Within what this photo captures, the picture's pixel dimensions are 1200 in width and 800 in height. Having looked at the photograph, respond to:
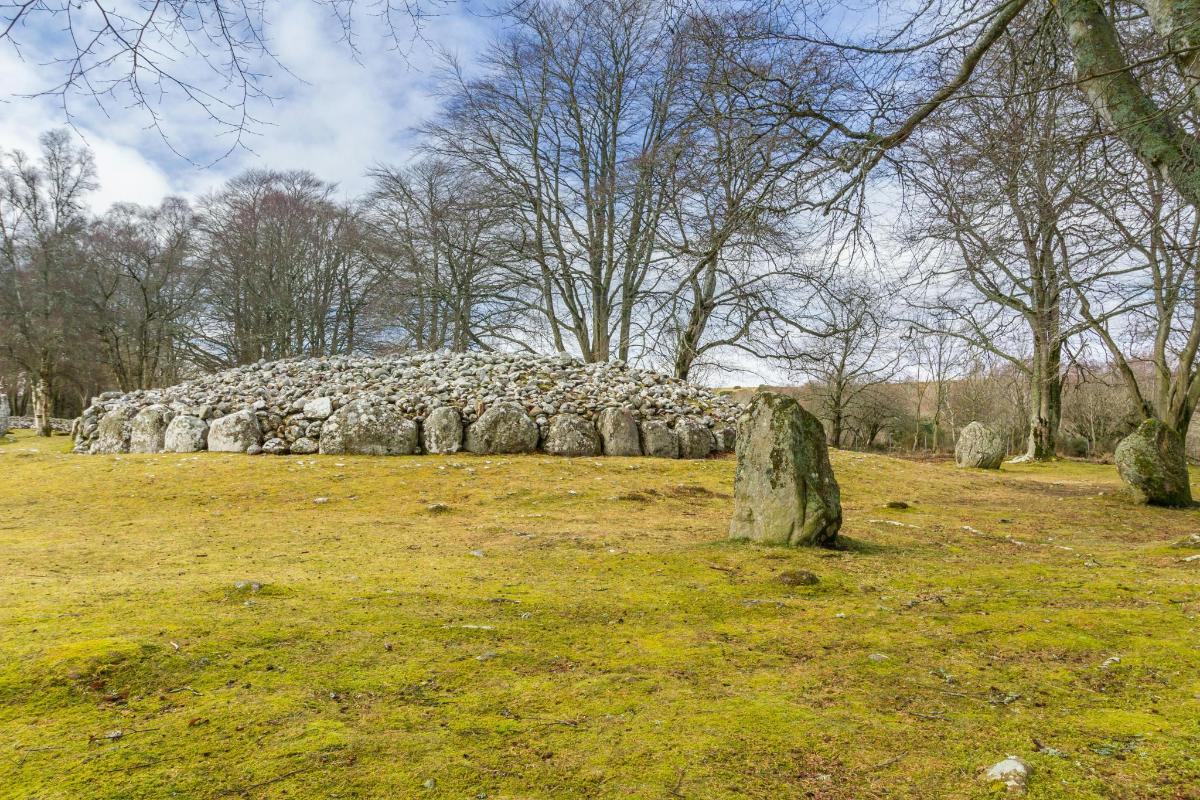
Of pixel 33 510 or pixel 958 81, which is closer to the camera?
pixel 958 81

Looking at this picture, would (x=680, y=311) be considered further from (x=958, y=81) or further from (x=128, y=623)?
(x=128, y=623)

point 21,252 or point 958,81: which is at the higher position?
point 21,252

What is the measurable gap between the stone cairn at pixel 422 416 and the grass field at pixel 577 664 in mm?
4953

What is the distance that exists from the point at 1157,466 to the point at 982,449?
23.4 feet

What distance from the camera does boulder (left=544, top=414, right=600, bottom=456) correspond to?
12.0m

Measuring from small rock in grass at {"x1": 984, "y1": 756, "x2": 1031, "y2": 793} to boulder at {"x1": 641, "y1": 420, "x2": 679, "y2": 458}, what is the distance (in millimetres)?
10293

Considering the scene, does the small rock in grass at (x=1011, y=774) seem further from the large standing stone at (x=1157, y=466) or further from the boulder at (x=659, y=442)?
the boulder at (x=659, y=442)

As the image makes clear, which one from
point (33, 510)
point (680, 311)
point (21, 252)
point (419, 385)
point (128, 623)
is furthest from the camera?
point (21, 252)

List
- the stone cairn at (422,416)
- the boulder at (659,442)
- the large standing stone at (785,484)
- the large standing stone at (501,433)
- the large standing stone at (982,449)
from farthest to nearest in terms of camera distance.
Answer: the large standing stone at (982,449) < the boulder at (659,442) < the large standing stone at (501,433) < the stone cairn at (422,416) < the large standing stone at (785,484)

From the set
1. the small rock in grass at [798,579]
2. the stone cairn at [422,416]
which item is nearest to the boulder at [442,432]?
the stone cairn at [422,416]

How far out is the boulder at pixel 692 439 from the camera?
12688mm

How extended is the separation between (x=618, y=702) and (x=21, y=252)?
32.0 metres

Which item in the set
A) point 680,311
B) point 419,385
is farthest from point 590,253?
point 419,385

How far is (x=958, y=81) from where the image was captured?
179 inches
